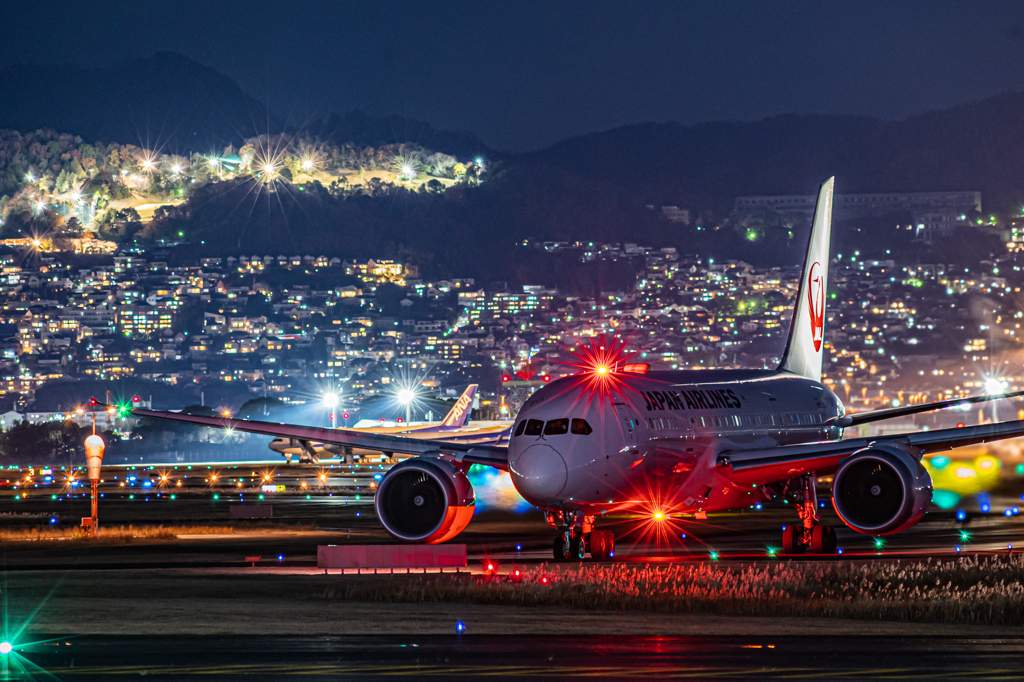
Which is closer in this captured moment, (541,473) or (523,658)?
(523,658)

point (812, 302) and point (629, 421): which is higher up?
point (812, 302)

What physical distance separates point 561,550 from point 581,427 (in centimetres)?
304

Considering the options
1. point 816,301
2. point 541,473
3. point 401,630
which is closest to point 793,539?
point 541,473

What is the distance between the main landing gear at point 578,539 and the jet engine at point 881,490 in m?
5.21

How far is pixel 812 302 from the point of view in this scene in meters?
42.8

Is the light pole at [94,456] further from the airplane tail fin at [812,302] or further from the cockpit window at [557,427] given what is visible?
the airplane tail fin at [812,302]

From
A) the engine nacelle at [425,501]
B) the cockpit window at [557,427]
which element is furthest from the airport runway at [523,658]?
the engine nacelle at [425,501]

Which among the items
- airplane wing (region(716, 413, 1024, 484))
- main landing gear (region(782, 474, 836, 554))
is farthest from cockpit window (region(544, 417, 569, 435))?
main landing gear (region(782, 474, 836, 554))

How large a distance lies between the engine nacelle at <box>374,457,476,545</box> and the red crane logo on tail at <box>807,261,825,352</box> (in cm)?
1554

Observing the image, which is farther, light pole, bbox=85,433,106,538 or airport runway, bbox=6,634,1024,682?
light pole, bbox=85,433,106,538

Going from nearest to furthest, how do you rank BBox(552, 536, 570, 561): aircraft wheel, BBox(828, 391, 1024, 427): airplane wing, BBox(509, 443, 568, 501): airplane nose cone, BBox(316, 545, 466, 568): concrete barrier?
BBox(509, 443, 568, 501): airplane nose cone, BBox(316, 545, 466, 568): concrete barrier, BBox(552, 536, 570, 561): aircraft wheel, BBox(828, 391, 1024, 427): airplane wing

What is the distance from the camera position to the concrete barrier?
2925 centimetres

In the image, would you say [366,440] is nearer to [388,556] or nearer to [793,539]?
[388,556]

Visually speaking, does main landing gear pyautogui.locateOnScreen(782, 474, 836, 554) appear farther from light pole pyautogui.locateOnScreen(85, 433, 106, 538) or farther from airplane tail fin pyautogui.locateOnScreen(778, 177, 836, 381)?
light pole pyautogui.locateOnScreen(85, 433, 106, 538)
